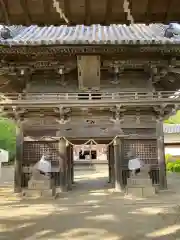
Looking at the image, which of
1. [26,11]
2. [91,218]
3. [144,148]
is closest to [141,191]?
[144,148]

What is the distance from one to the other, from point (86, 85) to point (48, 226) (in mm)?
5579

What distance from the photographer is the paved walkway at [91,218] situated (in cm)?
500

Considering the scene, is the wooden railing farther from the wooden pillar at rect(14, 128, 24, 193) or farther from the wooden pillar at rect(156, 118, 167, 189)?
the wooden pillar at rect(14, 128, 24, 193)

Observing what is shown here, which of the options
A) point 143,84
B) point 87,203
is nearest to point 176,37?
point 143,84

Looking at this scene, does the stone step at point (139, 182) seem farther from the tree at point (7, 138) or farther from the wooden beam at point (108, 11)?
the tree at point (7, 138)

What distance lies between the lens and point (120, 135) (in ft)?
33.2

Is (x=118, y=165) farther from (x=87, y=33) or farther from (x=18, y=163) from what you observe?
(x=87, y=33)

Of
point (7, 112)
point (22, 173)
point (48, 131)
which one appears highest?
point (7, 112)

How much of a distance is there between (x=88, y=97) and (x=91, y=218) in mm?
4831

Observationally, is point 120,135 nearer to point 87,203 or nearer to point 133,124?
point 133,124

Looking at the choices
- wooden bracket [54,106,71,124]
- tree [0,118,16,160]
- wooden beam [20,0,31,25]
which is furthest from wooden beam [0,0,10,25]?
tree [0,118,16,160]

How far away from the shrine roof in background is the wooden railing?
6520mm

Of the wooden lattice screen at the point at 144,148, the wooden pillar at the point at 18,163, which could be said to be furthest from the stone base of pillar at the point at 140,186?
the wooden pillar at the point at 18,163

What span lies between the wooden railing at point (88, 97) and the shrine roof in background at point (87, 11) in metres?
6.52
